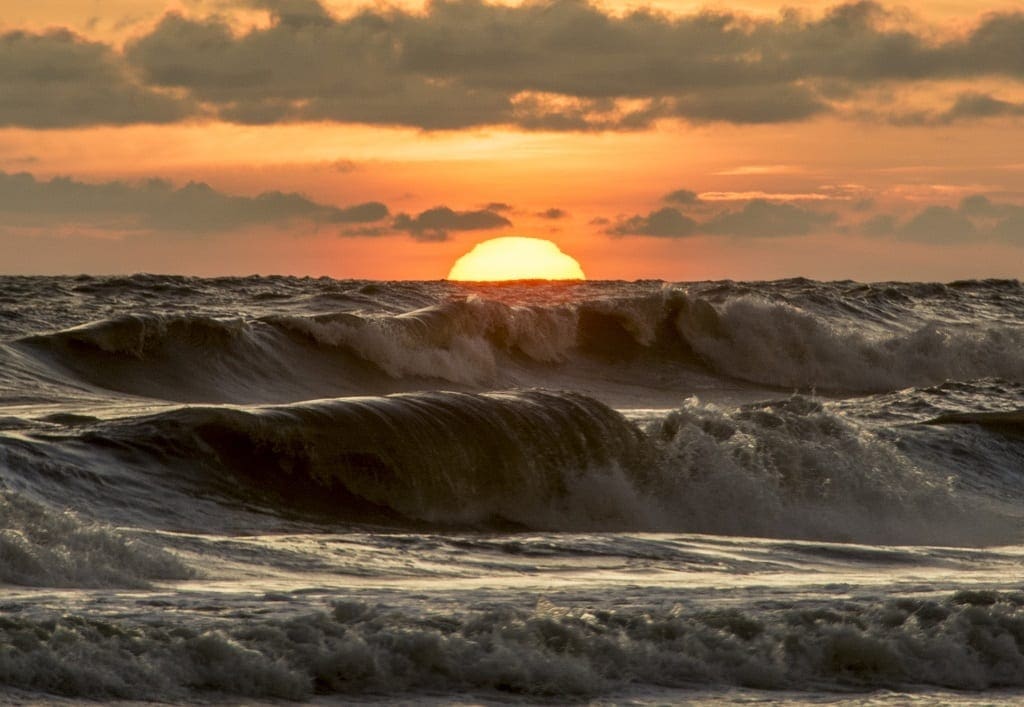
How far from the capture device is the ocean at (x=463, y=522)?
7266 mm

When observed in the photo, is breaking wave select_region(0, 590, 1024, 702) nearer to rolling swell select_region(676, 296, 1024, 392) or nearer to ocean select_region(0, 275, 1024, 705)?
ocean select_region(0, 275, 1024, 705)

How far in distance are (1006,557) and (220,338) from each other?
43.7ft

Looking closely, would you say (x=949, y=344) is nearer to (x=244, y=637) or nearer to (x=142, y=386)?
(x=142, y=386)

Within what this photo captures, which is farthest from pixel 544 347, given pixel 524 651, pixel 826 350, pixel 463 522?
pixel 524 651

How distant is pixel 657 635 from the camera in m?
7.81

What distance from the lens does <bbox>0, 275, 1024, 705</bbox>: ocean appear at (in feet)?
23.8

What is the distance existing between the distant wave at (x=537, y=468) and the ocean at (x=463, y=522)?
4cm

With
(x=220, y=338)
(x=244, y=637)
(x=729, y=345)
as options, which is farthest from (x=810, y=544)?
(x=729, y=345)

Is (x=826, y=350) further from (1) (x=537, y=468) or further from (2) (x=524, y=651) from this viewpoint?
(2) (x=524, y=651)

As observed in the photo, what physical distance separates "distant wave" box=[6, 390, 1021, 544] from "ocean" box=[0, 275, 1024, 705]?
36 millimetres

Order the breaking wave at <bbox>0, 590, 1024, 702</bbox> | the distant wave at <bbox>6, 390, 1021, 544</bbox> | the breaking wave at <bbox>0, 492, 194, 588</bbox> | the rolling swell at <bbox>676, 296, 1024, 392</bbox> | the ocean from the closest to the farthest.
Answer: the breaking wave at <bbox>0, 590, 1024, 702</bbox>, the ocean, the breaking wave at <bbox>0, 492, 194, 588</bbox>, the distant wave at <bbox>6, 390, 1021, 544</bbox>, the rolling swell at <bbox>676, 296, 1024, 392</bbox>

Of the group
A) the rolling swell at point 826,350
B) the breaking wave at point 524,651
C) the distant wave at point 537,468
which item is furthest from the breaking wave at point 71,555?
the rolling swell at point 826,350

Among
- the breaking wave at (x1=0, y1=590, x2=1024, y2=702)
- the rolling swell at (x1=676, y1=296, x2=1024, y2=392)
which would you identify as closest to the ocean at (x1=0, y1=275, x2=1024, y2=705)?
the breaking wave at (x1=0, y1=590, x2=1024, y2=702)

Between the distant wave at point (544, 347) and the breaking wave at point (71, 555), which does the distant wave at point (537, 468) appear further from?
the distant wave at point (544, 347)
